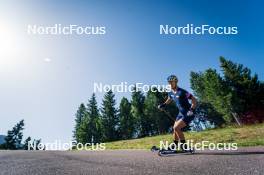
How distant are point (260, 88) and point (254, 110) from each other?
6698 millimetres

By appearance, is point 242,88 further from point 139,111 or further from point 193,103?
point 193,103

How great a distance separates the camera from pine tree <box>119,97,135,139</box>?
7831cm

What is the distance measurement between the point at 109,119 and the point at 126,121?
15.7 ft

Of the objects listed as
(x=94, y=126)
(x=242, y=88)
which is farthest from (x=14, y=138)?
(x=242, y=88)

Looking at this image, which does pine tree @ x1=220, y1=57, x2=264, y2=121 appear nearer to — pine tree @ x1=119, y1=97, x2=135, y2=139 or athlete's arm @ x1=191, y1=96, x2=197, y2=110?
pine tree @ x1=119, y1=97, x2=135, y2=139

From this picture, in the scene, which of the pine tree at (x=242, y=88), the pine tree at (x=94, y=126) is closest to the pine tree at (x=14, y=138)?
the pine tree at (x=94, y=126)

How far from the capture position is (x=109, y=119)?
78.6 meters

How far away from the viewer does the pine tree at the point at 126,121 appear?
78.3 metres

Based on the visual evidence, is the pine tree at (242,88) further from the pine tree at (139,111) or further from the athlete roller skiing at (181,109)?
the athlete roller skiing at (181,109)

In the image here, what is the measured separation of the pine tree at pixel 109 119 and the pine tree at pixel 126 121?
1.66 m

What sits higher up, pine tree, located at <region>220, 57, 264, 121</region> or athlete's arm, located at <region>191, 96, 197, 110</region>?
pine tree, located at <region>220, 57, 264, 121</region>

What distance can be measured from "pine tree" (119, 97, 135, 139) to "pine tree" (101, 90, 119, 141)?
5.45 feet

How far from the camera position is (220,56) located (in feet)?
200

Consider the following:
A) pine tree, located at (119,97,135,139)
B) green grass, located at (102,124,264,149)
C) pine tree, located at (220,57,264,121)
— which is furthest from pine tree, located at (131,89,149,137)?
green grass, located at (102,124,264,149)
